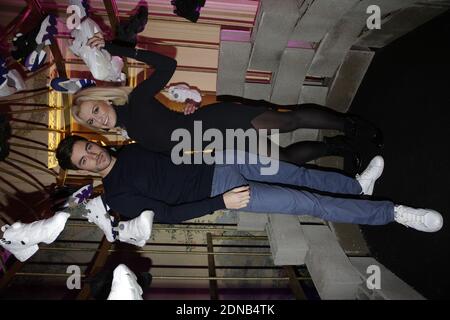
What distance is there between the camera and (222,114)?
2.07m

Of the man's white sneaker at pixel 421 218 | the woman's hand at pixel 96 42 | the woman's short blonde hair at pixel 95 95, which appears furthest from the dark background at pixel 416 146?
the woman's hand at pixel 96 42

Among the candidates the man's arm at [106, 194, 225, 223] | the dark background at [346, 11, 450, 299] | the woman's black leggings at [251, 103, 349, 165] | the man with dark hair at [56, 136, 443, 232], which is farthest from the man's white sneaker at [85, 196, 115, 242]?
the dark background at [346, 11, 450, 299]

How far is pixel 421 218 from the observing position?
1904 millimetres

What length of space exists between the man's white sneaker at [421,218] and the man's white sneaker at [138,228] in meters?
1.47

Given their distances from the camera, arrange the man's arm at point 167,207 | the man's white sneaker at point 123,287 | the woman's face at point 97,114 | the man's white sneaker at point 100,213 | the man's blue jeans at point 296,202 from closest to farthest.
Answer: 1. the man's white sneaker at point 123,287
2. the man's arm at point 167,207
3. the woman's face at point 97,114
4. the man's blue jeans at point 296,202
5. the man's white sneaker at point 100,213

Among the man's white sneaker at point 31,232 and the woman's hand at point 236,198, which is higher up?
the woman's hand at point 236,198

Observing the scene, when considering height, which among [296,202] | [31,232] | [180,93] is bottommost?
[31,232]

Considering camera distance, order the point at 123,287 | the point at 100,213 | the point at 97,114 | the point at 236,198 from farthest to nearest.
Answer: the point at 100,213, the point at 97,114, the point at 236,198, the point at 123,287

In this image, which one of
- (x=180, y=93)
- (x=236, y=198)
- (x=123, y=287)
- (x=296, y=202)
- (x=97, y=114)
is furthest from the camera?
(x=180, y=93)

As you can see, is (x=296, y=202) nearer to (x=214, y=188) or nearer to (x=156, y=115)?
(x=214, y=188)

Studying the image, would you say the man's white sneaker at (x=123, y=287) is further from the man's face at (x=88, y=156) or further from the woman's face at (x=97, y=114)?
the woman's face at (x=97, y=114)

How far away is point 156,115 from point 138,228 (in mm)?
661

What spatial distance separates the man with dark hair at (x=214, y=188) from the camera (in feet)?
5.69

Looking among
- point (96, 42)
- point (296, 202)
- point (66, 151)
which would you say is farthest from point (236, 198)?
point (96, 42)
